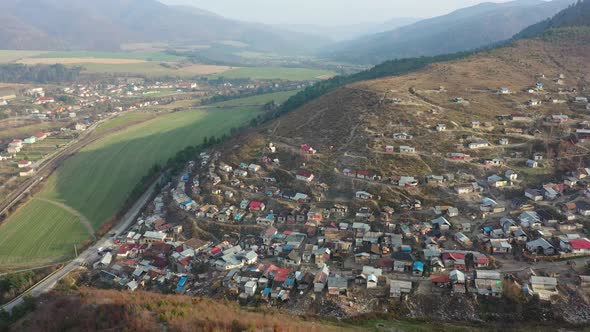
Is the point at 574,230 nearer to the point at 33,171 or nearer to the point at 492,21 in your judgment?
the point at 33,171

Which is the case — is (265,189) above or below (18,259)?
above

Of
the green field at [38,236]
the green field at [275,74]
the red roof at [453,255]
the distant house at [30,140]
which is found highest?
the green field at [275,74]

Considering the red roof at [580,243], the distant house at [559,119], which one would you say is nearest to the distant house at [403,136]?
the distant house at [559,119]

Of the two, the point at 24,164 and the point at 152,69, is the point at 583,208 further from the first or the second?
the point at 152,69

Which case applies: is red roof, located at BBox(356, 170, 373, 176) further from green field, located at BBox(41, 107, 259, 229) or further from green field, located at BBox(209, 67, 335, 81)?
green field, located at BBox(209, 67, 335, 81)

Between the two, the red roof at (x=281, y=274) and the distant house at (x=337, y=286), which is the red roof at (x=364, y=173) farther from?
the distant house at (x=337, y=286)

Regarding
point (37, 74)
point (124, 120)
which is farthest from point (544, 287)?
point (37, 74)

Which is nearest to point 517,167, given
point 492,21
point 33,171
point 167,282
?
point 167,282
